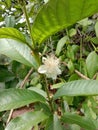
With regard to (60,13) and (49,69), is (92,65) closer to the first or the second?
(49,69)

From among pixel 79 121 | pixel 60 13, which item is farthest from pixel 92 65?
pixel 60 13

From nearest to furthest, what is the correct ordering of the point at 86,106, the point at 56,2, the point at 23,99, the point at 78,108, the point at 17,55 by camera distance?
the point at 56,2 < the point at 23,99 < the point at 17,55 < the point at 86,106 < the point at 78,108

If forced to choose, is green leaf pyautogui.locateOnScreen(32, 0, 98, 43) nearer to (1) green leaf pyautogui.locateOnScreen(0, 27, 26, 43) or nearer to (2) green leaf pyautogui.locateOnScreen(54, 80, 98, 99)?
(1) green leaf pyautogui.locateOnScreen(0, 27, 26, 43)

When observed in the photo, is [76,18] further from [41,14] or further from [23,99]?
[23,99]

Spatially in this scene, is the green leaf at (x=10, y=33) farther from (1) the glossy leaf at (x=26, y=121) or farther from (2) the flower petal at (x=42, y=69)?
(1) the glossy leaf at (x=26, y=121)

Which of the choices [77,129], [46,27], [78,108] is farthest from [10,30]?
[78,108]

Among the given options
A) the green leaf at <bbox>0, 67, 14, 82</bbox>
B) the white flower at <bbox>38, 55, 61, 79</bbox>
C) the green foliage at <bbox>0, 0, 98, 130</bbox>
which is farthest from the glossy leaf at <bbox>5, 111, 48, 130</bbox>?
the green leaf at <bbox>0, 67, 14, 82</bbox>
